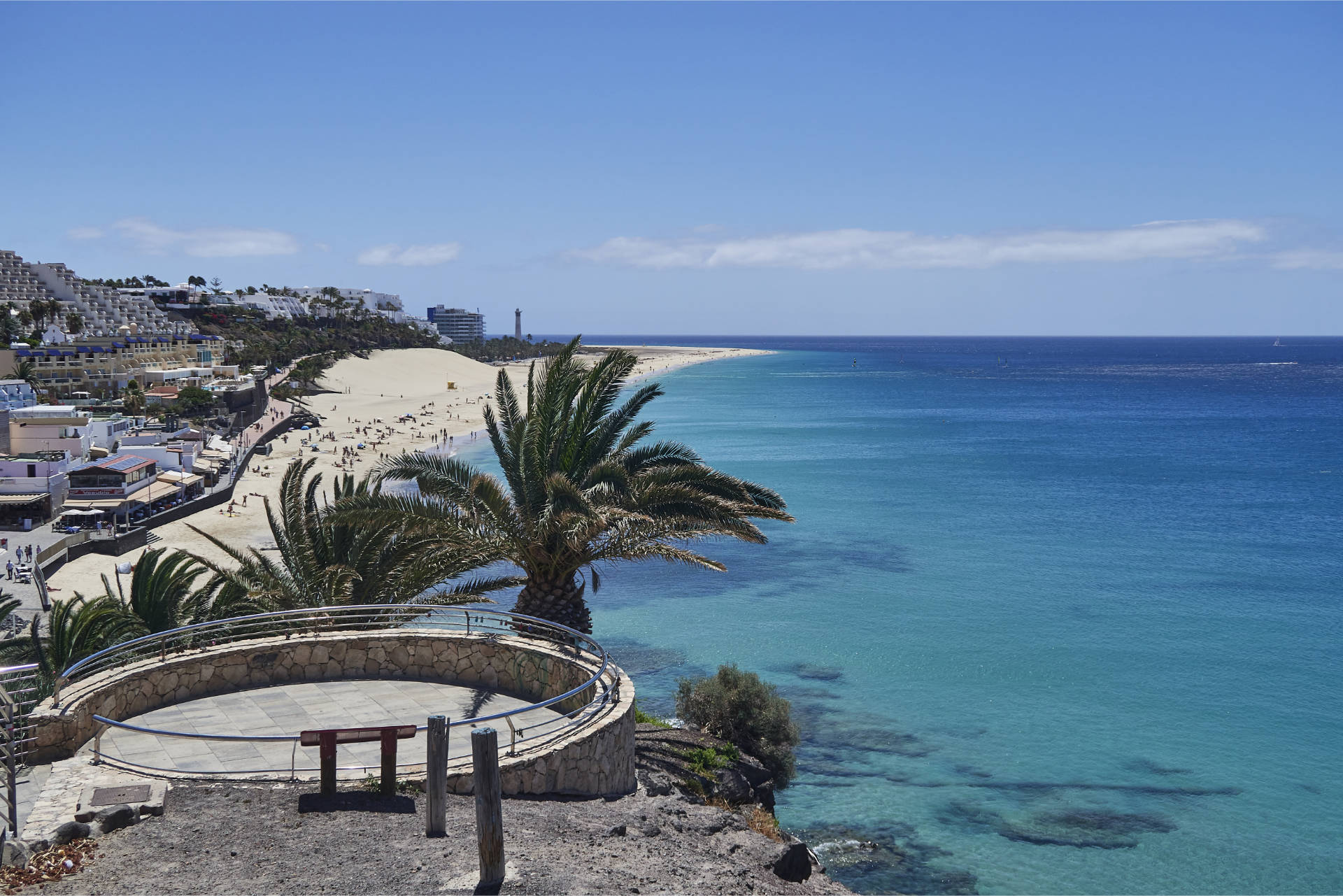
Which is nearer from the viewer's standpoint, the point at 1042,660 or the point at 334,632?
the point at 334,632

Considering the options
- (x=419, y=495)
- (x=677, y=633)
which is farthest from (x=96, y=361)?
(x=419, y=495)

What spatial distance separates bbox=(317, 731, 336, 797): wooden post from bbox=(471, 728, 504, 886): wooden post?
1629 mm

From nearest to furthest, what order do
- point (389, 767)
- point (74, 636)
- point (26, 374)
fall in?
point (389, 767) < point (74, 636) < point (26, 374)

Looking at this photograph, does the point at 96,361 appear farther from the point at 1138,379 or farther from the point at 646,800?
the point at 1138,379

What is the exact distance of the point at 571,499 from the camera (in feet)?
42.7

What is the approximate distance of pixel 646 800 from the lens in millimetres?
10188

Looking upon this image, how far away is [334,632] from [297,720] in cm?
195

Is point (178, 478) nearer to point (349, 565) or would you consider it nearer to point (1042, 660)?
point (349, 565)

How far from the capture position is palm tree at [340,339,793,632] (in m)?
13.3

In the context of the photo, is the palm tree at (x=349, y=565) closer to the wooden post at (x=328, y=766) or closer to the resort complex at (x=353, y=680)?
the resort complex at (x=353, y=680)

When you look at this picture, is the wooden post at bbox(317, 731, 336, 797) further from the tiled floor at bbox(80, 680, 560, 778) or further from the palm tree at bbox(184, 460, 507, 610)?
the palm tree at bbox(184, 460, 507, 610)

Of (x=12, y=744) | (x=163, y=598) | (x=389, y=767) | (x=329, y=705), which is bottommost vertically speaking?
(x=163, y=598)

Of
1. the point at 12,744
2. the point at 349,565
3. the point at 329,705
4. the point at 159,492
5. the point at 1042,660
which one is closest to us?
the point at 12,744

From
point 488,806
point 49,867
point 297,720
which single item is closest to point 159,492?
point 297,720
